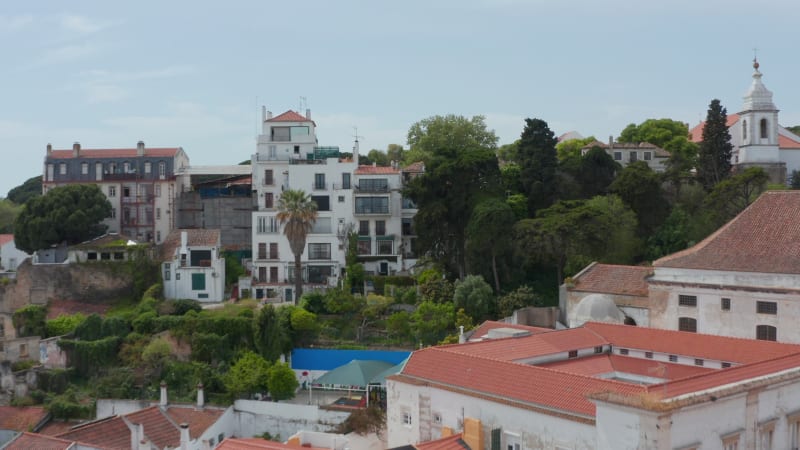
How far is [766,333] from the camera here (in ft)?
109

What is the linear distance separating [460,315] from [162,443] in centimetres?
1542

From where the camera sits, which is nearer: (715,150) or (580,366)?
(580,366)

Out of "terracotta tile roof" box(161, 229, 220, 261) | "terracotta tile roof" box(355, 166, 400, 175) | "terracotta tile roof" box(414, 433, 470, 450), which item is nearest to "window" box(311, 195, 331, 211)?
"terracotta tile roof" box(355, 166, 400, 175)

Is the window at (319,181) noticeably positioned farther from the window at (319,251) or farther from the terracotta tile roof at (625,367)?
the terracotta tile roof at (625,367)

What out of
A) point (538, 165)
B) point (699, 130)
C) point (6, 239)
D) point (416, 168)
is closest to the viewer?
point (538, 165)

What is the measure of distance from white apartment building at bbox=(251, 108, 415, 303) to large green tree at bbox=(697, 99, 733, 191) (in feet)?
60.6

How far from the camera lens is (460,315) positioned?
39969mm

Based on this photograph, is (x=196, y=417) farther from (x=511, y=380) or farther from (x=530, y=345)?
(x=511, y=380)

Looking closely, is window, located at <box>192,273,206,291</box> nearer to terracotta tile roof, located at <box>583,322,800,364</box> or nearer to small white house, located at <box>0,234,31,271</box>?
small white house, located at <box>0,234,31,271</box>

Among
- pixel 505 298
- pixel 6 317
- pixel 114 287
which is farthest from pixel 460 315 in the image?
pixel 6 317

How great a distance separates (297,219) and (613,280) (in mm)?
17604

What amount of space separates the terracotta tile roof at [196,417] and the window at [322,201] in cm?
1792

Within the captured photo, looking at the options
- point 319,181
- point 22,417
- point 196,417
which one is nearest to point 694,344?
point 196,417

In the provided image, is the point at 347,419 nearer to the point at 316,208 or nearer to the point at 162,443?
the point at 162,443
